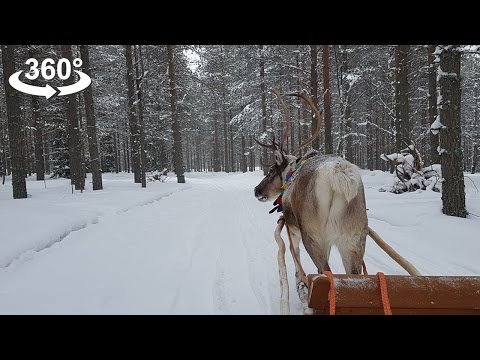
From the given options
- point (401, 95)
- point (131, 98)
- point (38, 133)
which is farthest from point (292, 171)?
point (38, 133)

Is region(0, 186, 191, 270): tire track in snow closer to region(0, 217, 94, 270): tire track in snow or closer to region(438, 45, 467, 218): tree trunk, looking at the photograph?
region(0, 217, 94, 270): tire track in snow

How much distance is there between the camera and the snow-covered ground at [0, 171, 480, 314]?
2.97 m

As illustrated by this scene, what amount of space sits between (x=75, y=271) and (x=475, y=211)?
6846 millimetres

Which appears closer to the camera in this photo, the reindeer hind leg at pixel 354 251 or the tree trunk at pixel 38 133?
the reindeer hind leg at pixel 354 251

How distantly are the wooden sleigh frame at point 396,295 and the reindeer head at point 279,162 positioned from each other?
7.49 ft

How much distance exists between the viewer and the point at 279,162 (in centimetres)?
395

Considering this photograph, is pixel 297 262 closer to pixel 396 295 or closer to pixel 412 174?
pixel 396 295

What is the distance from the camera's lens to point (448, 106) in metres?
5.56

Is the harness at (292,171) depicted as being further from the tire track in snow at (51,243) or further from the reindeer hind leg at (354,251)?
the tire track in snow at (51,243)

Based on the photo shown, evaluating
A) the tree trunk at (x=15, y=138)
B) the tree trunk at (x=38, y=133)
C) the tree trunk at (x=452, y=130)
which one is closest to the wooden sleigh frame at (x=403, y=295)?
the tree trunk at (x=452, y=130)

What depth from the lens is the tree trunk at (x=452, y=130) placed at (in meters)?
5.49
